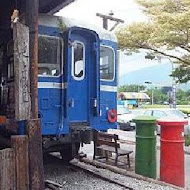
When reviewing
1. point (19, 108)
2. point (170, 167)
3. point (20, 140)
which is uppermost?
point (19, 108)

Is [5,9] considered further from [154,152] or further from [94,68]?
[154,152]

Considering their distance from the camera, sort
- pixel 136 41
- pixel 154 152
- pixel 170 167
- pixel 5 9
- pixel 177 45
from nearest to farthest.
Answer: pixel 170 167 < pixel 154 152 < pixel 5 9 < pixel 177 45 < pixel 136 41

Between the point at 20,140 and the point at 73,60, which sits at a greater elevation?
the point at 73,60

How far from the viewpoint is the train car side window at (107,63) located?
8.56m

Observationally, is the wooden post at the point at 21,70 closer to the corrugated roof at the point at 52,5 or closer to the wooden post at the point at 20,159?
the wooden post at the point at 20,159

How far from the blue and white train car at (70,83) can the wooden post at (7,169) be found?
7.18 feet

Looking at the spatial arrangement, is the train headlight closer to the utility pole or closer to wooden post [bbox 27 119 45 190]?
wooden post [bbox 27 119 45 190]

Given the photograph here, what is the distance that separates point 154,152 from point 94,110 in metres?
1.51

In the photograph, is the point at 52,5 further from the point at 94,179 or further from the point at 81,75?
the point at 94,179

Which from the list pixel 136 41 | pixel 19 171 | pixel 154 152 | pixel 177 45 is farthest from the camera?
pixel 136 41

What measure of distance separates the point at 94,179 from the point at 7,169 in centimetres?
289

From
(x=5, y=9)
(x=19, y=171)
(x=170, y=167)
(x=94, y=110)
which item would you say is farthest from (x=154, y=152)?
(x=5, y=9)

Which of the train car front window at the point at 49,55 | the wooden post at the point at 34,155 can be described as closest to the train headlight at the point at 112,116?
the train car front window at the point at 49,55

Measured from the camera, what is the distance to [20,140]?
5.24 meters
